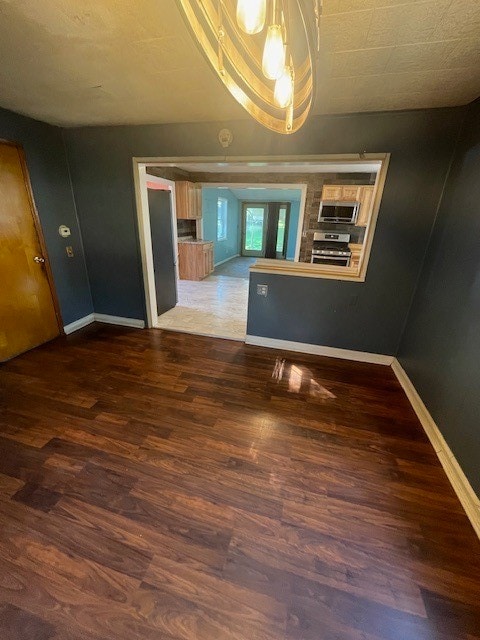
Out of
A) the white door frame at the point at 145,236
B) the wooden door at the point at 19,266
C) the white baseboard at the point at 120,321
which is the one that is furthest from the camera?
the white baseboard at the point at 120,321

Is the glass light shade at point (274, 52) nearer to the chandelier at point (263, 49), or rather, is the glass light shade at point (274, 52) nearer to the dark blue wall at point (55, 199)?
the chandelier at point (263, 49)

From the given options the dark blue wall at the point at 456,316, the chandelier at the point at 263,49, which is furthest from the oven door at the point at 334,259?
the chandelier at the point at 263,49

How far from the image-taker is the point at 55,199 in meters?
2.98

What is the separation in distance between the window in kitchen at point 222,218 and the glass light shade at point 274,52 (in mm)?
7784

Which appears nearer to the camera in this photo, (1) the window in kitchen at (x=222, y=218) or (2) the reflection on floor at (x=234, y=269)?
(2) the reflection on floor at (x=234, y=269)

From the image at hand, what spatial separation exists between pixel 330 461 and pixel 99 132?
3.92 meters

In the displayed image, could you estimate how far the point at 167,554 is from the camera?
4.04 feet

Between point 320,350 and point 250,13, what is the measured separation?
2.85m

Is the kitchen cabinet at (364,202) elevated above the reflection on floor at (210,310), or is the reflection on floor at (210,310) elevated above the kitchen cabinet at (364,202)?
the kitchen cabinet at (364,202)

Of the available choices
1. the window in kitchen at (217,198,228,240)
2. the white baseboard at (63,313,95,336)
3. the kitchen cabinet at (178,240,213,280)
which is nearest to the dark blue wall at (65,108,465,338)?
the white baseboard at (63,313,95,336)

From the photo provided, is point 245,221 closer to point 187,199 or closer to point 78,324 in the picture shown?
point 187,199

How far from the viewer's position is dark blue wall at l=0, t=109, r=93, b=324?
102 inches

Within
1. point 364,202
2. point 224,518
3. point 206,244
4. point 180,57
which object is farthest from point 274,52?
point 206,244

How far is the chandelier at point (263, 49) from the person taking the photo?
0.58 m
